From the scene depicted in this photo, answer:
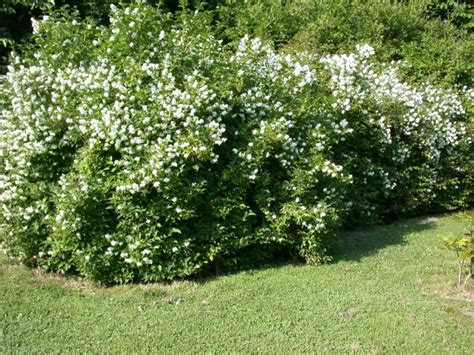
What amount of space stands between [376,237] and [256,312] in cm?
294

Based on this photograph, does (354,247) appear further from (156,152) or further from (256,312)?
(156,152)

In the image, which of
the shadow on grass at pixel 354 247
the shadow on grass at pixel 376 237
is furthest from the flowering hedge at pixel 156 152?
the shadow on grass at pixel 376 237

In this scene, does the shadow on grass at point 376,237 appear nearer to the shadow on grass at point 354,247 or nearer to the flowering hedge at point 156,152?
the shadow on grass at point 354,247

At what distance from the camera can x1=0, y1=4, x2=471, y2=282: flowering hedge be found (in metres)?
5.12

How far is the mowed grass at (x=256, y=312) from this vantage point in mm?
4262

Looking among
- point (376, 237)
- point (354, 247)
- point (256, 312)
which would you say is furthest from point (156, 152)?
point (376, 237)

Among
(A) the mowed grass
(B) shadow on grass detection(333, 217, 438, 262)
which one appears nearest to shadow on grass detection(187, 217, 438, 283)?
(B) shadow on grass detection(333, 217, 438, 262)

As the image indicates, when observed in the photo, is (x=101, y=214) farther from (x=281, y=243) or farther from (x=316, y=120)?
(x=316, y=120)

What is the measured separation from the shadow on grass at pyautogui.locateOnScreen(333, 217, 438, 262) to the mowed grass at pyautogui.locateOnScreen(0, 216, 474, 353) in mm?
312

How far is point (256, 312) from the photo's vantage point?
477cm

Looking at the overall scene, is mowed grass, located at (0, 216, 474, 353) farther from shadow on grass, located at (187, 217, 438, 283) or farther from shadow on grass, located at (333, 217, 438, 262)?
shadow on grass, located at (333, 217, 438, 262)

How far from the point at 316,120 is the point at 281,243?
4.73 feet

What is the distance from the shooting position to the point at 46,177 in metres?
5.47

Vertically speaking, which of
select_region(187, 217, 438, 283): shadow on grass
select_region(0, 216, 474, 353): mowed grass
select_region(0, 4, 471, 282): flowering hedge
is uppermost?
select_region(0, 4, 471, 282): flowering hedge
